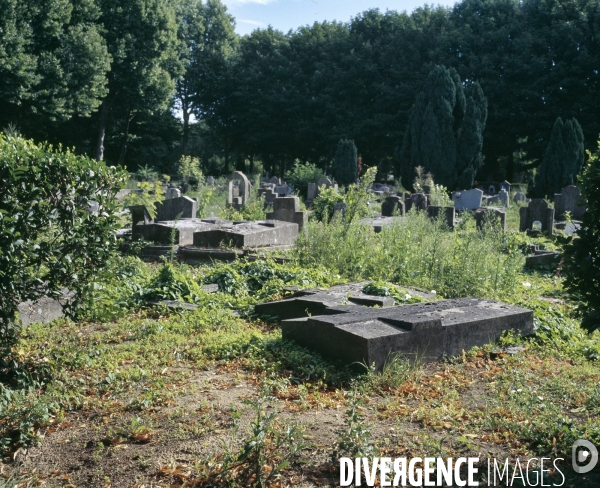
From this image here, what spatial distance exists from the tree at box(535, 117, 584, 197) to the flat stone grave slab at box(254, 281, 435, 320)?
74.3 feet

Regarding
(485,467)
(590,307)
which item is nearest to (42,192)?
(485,467)

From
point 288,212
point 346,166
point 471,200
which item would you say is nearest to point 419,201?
point 471,200

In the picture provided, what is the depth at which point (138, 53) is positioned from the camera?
35125 millimetres

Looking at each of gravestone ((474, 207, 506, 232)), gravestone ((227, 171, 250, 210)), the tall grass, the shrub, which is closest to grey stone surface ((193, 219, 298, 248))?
the tall grass

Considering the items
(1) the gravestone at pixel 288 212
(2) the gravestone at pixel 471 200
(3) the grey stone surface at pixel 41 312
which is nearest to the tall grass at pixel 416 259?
(1) the gravestone at pixel 288 212

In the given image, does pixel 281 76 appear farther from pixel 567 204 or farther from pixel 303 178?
pixel 567 204

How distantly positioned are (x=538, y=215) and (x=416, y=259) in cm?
725

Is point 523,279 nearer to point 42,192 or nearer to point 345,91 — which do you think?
point 42,192

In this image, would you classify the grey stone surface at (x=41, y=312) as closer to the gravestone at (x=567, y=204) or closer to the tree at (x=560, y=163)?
the gravestone at (x=567, y=204)

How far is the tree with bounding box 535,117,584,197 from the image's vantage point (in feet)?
90.2

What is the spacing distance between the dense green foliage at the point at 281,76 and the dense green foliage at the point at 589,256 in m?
27.3

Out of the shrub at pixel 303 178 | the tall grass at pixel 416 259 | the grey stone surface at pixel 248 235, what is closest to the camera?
the tall grass at pixel 416 259

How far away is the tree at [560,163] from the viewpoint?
27.5 metres

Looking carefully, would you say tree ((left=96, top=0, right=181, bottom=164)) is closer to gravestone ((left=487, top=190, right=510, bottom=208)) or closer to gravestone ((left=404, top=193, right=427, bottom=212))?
gravestone ((left=487, top=190, right=510, bottom=208))
